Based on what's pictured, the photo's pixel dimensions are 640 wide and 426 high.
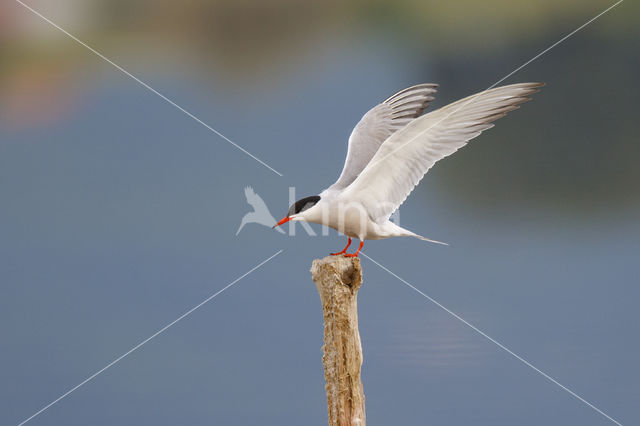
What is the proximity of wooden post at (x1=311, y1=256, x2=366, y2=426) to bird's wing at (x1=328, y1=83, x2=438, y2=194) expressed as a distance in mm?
630

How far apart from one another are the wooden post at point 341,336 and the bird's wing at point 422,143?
315 mm

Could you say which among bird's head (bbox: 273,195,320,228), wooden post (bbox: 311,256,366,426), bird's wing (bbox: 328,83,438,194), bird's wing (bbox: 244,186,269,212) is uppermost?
bird's wing (bbox: 328,83,438,194)

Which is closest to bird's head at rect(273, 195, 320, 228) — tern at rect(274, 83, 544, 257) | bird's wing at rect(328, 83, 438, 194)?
tern at rect(274, 83, 544, 257)

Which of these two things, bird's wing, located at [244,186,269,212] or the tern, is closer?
the tern

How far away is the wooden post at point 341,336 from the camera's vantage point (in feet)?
10.0

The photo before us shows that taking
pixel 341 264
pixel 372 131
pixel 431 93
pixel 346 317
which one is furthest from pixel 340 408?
pixel 431 93

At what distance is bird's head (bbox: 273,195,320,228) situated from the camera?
10.2 feet

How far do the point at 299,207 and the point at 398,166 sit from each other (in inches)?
18.7

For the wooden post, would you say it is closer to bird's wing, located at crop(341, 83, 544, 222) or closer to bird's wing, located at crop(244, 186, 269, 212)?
bird's wing, located at crop(341, 83, 544, 222)

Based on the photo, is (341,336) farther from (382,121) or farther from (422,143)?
(382,121)

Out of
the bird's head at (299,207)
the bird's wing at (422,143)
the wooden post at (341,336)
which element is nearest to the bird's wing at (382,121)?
the bird's wing at (422,143)

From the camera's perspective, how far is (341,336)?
308 centimetres

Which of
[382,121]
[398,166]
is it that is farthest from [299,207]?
[382,121]

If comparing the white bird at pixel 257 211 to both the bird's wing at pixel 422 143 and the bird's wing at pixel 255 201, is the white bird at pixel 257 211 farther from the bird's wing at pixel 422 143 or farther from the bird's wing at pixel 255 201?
the bird's wing at pixel 422 143
